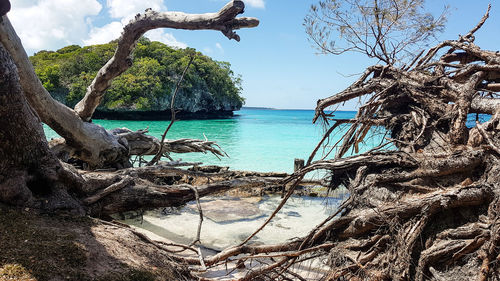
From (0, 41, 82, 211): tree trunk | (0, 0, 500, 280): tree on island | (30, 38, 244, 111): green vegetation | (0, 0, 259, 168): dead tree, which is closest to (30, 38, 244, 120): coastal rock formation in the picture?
(30, 38, 244, 111): green vegetation

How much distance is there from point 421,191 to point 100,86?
17.4 ft

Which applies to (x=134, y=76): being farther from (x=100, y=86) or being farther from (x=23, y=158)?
(x=23, y=158)

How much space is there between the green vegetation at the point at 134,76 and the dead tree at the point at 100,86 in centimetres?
3105

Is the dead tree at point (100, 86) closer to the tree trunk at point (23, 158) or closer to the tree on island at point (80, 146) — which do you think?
the tree on island at point (80, 146)

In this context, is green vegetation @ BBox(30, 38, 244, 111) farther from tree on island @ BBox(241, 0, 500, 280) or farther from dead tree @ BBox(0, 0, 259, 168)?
tree on island @ BBox(241, 0, 500, 280)

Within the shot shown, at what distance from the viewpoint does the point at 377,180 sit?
3375 millimetres

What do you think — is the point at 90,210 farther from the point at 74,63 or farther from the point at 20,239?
the point at 74,63

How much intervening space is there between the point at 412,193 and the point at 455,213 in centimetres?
40

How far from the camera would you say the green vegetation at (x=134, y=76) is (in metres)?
37.9

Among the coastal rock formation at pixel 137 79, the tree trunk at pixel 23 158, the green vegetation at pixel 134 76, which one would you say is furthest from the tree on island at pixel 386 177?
the green vegetation at pixel 134 76

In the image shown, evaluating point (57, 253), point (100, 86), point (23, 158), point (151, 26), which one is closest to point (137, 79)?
point (100, 86)

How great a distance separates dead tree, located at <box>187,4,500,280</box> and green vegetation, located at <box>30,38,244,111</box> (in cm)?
3366

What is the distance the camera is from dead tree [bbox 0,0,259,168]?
A: 4.03 meters

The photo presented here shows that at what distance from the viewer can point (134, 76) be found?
3841 cm
